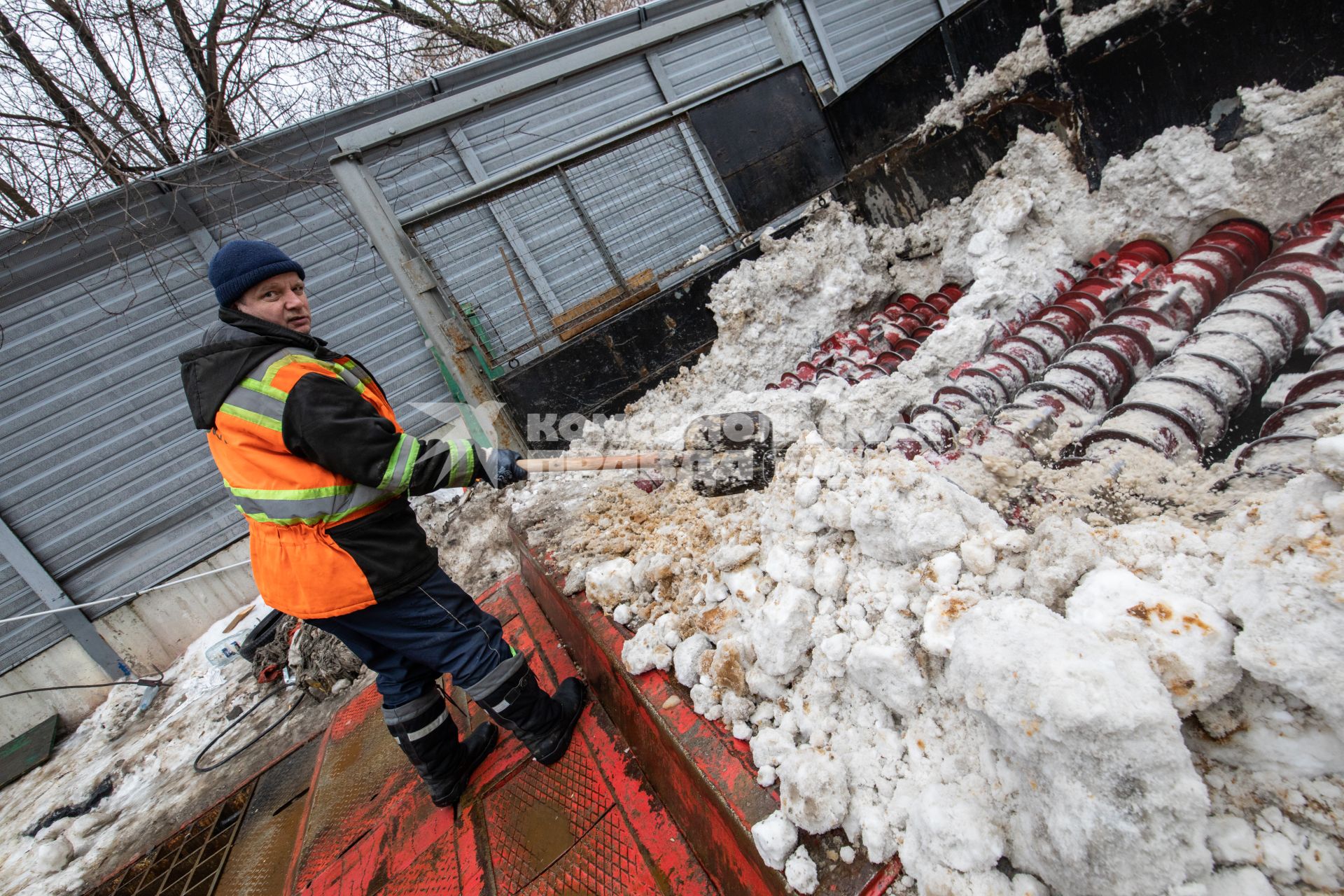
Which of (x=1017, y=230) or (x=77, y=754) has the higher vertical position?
(x=1017, y=230)

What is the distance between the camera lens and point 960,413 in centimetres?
248

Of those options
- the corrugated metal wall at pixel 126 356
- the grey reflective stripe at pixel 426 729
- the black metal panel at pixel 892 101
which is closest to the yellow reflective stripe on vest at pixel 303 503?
the grey reflective stripe at pixel 426 729

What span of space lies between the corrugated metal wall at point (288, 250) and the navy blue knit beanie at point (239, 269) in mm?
2672

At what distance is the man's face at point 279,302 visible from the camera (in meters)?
2.00

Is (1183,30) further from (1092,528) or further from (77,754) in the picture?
(77,754)

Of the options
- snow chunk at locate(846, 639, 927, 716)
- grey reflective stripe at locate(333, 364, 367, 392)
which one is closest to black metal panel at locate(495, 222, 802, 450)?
grey reflective stripe at locate(333, 364, 367, 392)

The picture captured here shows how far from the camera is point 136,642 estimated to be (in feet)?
19.2

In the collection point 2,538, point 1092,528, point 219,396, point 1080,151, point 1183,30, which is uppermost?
point 2,538

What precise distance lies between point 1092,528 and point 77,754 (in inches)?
309

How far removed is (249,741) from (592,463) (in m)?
3.81

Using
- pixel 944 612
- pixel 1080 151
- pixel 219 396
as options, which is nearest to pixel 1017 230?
pixel 1080 151

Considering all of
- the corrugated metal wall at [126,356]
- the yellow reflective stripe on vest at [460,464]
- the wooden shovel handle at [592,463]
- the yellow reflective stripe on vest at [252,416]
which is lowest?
the wooden shovel handle at [592,463]

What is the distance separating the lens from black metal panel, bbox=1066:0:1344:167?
2512 mm

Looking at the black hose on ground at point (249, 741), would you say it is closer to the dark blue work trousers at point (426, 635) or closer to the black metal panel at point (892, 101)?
the dark blue work trousers at point (426, 635)
